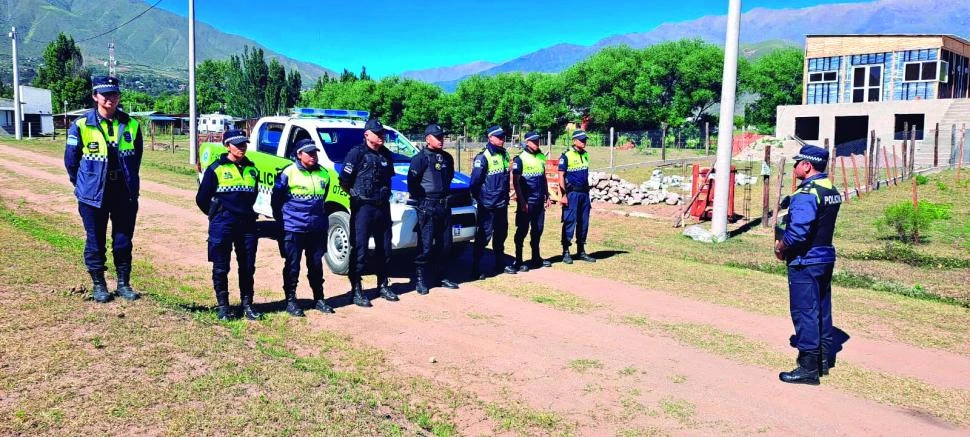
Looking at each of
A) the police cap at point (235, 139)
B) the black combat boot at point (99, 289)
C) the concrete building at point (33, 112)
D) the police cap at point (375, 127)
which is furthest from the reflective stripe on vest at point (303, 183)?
the concrete building at point (33, 112)

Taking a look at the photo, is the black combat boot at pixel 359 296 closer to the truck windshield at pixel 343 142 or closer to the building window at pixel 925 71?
the truck windshield at pixel 343 142

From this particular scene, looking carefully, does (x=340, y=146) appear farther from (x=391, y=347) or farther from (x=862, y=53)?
(x=862, y=53)

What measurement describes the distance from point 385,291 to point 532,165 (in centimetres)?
267

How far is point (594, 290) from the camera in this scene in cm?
832

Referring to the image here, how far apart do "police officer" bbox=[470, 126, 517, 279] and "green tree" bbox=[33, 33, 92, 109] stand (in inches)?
3206

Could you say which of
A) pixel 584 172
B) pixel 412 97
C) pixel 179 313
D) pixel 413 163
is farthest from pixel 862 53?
pixel 412 97

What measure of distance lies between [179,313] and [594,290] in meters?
4.55

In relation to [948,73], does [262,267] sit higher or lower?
lower

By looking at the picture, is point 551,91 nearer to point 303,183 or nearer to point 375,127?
point 375,127

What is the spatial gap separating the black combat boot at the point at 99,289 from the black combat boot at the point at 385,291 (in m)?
2.66

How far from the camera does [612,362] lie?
18.8 feet

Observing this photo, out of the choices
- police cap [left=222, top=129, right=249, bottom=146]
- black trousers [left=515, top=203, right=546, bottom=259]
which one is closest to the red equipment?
black trousers [left=515, top=203, right=546, bottom=259]

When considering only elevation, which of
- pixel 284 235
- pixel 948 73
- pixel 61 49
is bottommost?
pixel 284 235

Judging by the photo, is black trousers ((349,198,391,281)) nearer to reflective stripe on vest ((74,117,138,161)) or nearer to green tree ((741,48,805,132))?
reflective stripe on vest ((74,117,138,161))
